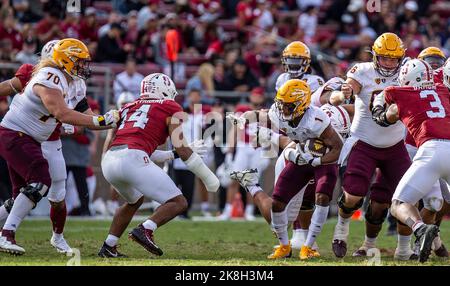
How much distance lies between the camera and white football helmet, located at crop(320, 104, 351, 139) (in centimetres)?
979

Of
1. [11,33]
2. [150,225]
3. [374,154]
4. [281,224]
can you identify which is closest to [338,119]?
[374,154]

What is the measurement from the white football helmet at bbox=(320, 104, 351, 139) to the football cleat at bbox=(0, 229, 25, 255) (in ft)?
10.5

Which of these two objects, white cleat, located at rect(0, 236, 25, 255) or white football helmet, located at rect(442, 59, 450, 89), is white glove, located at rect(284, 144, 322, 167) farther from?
white cleat, located at rect(0, 236, 25, 255)

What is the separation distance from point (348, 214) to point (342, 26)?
11858 mm

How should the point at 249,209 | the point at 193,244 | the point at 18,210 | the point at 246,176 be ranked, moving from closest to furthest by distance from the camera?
the point at 18,210 < the point at 246,176 < the point at 193,244 < the point at 249,209

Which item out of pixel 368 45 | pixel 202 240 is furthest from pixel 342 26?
pixel 202 240

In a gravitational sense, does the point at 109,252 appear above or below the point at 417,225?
below

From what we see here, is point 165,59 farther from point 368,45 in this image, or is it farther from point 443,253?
point 443,253

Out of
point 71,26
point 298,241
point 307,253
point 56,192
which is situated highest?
point 71,26

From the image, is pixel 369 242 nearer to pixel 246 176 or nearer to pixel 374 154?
pixel 374 154

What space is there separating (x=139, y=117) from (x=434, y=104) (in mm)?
2562

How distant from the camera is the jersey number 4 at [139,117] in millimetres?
8805

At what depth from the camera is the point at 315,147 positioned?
9.34m
